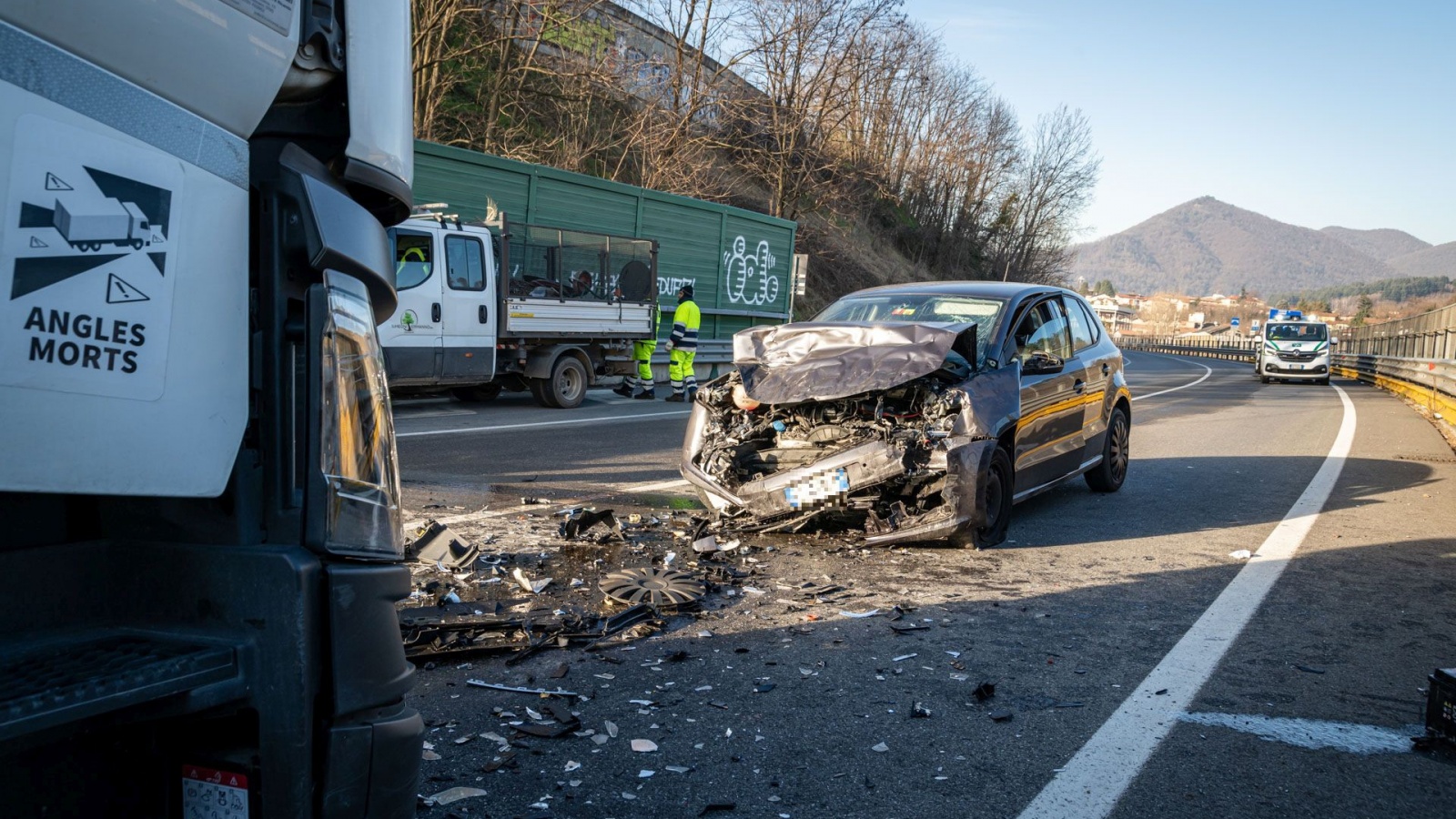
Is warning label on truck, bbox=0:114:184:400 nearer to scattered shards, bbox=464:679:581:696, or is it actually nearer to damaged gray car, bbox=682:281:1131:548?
scattered shards, bbox=464:679:581:696

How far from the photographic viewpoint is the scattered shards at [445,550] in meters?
5.54

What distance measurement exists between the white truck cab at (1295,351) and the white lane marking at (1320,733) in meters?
30.1

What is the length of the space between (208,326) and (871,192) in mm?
47284

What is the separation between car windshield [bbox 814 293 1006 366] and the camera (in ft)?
23.5

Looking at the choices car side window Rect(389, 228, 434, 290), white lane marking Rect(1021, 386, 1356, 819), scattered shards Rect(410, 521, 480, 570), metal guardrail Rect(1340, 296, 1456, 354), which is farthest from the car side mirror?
metal guardrail Rect(1340, 296, 1456, 354)

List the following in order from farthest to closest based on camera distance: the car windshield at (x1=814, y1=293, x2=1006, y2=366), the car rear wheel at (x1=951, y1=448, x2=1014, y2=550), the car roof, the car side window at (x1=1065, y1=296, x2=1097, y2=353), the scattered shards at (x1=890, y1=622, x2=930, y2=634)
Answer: the car side window at (x1=1065, y1=296, x2=1097, y2=353), the car roof, the car windshield at (x1=814, y1=293, x2=1006, y2=366), the car rear wheel at (x1=951, y1=448, x2=1014, y2=550), the scattered shards at (x1=890, y1=622, x2=930, y2=634)

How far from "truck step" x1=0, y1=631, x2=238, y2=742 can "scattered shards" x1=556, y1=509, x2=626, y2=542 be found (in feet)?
14.4

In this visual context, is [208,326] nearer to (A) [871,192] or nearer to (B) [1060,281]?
(A) [871,192]

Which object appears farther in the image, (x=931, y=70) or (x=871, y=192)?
(x=931, y=70)

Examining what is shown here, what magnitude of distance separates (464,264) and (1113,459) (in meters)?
8.06

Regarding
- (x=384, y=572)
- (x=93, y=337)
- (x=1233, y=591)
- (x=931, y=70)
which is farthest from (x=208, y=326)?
(x=931, y=70)

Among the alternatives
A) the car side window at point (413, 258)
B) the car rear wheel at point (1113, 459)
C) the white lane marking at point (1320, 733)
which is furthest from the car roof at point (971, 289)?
the car side window at point (413, 258)

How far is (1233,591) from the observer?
5.60 metres

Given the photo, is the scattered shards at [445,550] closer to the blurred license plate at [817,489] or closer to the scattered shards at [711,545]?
the scattered shards at [711,545]
